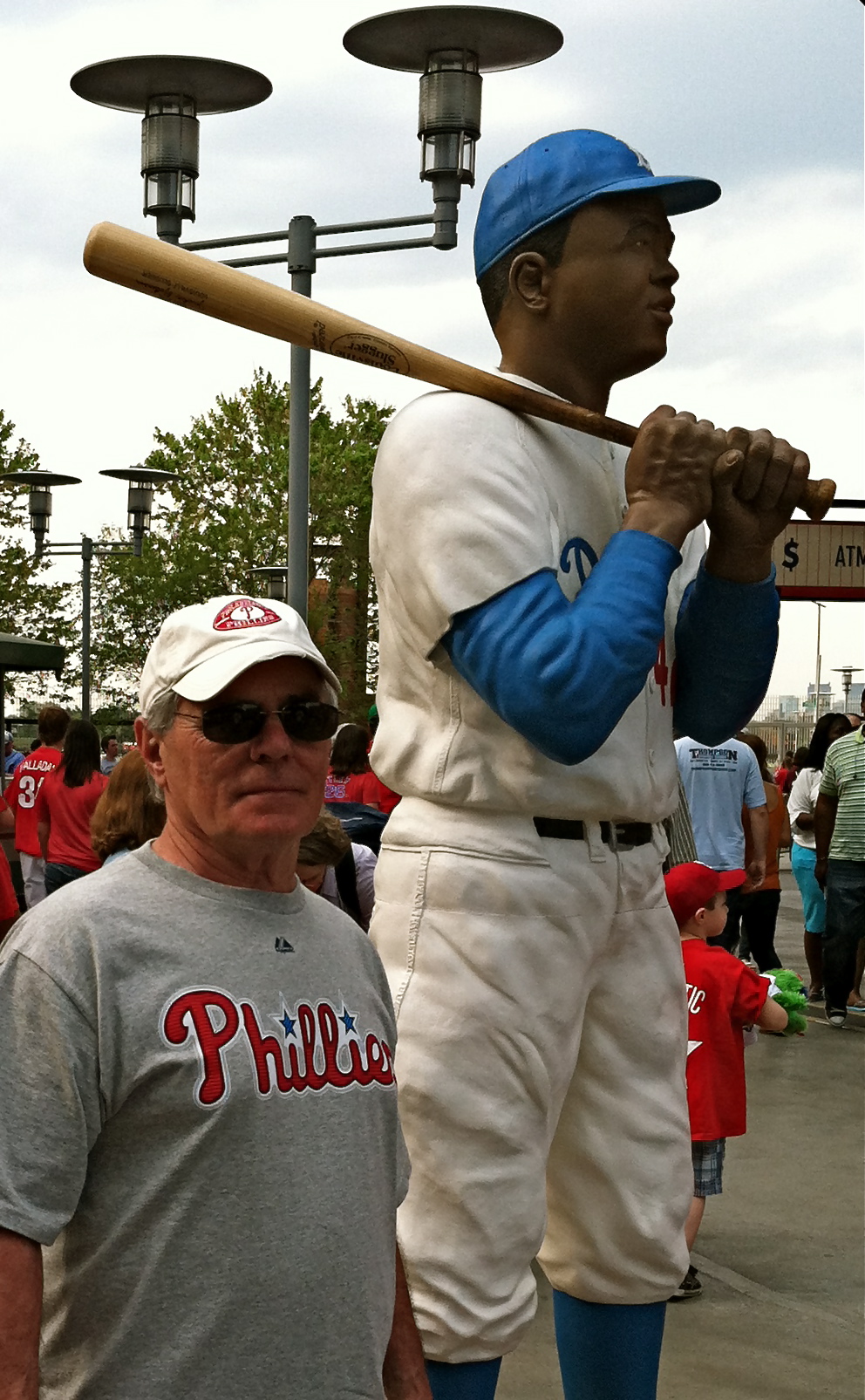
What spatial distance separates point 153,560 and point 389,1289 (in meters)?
31.6

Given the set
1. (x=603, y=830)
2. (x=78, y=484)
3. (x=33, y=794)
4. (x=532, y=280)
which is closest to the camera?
(x=603, y=830)

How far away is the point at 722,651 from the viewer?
3059mm

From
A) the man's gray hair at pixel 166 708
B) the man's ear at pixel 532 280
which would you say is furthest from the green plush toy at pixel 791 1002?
the man's gray hair at pixel 166 708

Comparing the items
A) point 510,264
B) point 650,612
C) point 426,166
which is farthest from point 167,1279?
point 426,166

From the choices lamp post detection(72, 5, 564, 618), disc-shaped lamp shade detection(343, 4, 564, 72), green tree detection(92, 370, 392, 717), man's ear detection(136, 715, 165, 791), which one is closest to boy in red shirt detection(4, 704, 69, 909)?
lamp post detection(72, 5, 564, 618)

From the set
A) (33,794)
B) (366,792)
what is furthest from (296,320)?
(33,794)

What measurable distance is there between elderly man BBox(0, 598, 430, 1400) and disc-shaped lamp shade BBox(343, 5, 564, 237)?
562cm

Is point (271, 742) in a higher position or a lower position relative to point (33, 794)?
higher

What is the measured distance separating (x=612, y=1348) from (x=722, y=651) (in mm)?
1134

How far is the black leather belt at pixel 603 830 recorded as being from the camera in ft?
9.39

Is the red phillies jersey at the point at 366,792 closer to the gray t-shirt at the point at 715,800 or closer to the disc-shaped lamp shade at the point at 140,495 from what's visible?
the gray t-shirt at the point at 715,800

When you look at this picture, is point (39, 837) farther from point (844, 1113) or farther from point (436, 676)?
point (436, 676)

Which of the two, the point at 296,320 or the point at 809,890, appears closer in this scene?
the point at 296,320

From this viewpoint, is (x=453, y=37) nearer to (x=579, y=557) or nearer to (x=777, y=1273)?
(x=777, y=1273)
